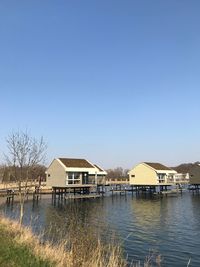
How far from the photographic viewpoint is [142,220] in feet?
107

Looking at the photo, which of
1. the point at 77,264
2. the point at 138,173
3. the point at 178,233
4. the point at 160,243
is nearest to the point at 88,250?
the point at 77,264

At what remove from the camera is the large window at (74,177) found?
56719 millimetres

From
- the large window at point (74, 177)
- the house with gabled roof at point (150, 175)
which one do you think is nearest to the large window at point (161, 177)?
the house with gabled roof at point (150, 175)

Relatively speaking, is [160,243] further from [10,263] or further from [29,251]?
[10,263]

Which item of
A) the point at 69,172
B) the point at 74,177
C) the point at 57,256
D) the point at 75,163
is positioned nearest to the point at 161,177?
the point at 75,163

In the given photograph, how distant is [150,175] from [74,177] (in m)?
17.2

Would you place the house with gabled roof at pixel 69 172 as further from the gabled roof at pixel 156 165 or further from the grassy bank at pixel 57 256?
the grassy bank at pixel 57 256

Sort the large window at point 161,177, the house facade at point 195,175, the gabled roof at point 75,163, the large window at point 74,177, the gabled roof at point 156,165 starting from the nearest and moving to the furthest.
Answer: the large window at point 74,177
the gabled roof at point 75,163
the large window at point 161,177
the gabled roof at point 156,165
the house facade at point 195,175

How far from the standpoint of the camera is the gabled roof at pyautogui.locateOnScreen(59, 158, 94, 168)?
189 ft

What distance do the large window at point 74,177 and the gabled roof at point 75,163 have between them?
52.4 inches

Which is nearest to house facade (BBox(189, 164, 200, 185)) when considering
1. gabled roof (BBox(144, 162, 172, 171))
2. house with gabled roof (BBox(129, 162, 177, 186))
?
house with gabled roof (BBox(129, 162, 177, 186))

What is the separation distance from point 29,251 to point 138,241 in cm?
1185

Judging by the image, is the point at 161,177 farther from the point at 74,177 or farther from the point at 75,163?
the point at 74,177

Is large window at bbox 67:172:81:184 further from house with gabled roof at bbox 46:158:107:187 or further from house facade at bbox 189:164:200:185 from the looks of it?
house facade at bbox 189:164:200:185
